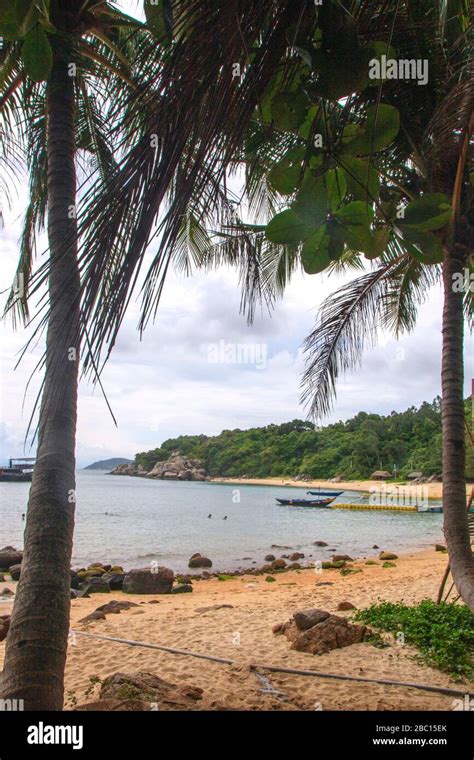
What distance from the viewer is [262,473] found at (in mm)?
73438

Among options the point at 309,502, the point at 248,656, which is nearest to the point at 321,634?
the point at 248,656

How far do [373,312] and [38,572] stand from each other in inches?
219

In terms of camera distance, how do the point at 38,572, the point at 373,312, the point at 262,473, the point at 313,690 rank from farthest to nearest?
the point at 262,473 < the point at 373,312 < the point at 313,690 < the point at 38,572

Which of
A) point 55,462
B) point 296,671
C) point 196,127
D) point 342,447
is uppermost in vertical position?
point 196,127

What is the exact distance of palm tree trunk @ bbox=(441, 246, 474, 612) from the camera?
14.4 ft

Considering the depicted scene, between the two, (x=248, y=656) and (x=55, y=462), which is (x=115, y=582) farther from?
(x=55, y=462)

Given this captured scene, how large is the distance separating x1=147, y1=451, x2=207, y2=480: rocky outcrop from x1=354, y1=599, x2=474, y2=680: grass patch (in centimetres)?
7954

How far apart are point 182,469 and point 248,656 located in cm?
8203

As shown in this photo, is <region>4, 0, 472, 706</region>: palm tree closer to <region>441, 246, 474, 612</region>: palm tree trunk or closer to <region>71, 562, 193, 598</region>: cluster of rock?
<region>441, 246, 474, 612</region>: palm tree trunk

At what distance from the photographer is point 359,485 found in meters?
58.0

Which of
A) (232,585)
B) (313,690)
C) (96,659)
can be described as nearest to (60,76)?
(313,690)

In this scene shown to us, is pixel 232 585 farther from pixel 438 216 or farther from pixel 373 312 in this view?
pixel 438 216
